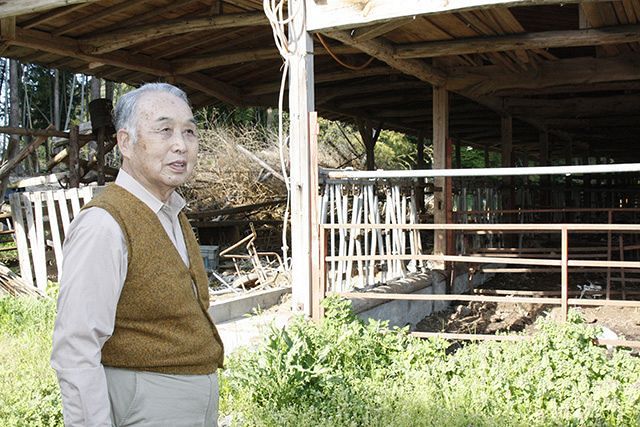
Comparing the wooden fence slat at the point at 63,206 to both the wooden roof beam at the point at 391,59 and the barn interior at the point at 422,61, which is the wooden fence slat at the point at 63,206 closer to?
the barn interior at the point at 422,61

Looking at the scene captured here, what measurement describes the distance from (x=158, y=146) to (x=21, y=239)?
24.0 feet

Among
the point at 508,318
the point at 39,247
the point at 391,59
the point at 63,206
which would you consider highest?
the point at 391,59


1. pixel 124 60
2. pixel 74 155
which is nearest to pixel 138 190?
pixel 74 155

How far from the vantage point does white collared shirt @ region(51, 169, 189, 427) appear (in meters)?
1.77

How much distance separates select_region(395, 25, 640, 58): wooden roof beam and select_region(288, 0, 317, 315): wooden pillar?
2.03m

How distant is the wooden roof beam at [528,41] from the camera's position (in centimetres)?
650

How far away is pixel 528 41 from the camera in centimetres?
684

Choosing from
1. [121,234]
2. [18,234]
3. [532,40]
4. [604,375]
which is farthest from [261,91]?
[121,234]

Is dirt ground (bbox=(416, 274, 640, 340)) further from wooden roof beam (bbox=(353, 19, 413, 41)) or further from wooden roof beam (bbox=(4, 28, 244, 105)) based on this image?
wooden roof beam (bbox=(4, 28, 244, 105))

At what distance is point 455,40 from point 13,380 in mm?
5489

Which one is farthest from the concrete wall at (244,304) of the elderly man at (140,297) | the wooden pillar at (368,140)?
the wooden pillar at (368,140)

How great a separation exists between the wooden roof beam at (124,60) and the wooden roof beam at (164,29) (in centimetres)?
24

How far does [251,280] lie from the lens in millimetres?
9039

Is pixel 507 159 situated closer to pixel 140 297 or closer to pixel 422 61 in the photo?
pixel 422 61
